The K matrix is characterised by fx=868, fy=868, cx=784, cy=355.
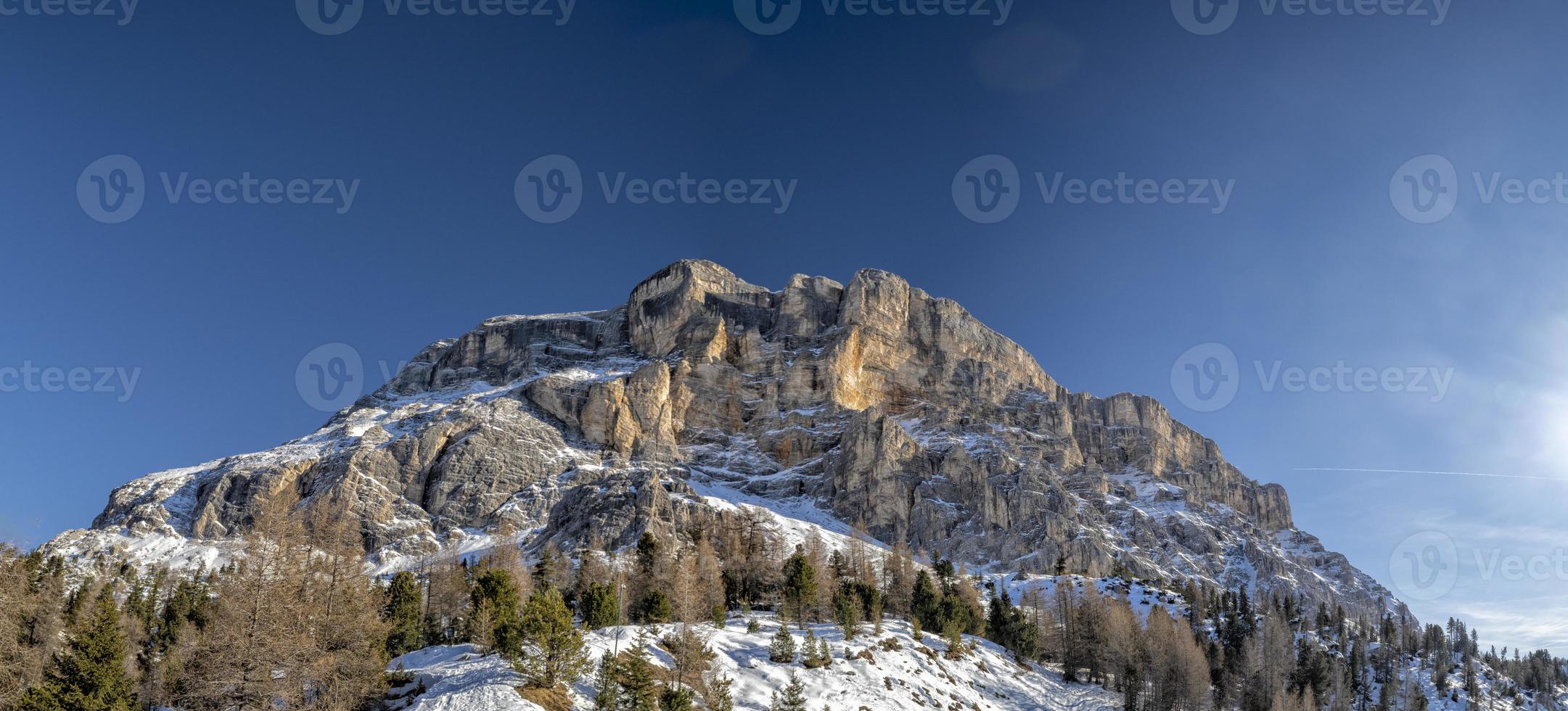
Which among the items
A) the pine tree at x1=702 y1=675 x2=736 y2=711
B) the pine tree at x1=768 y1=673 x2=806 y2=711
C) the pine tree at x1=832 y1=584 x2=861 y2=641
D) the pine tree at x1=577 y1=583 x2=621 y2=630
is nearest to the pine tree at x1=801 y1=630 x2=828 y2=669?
the pine tree at x1=832 y1=584 x2=861 y2=641

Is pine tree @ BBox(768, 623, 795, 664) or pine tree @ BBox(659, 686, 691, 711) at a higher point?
pine tree @ BBox(768, 623, 795, 664)

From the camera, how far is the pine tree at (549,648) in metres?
41.5

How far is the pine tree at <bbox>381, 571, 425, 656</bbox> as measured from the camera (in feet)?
181

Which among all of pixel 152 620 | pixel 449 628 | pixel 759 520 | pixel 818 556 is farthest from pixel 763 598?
pixel 759 520

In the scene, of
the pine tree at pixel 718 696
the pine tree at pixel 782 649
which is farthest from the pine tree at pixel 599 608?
the pine tree at pixel 718 696

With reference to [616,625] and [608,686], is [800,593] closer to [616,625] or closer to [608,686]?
[616,625]

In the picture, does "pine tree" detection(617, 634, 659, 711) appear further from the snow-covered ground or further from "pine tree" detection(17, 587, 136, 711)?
"pine tree" detection(17, 587, 136, 711)

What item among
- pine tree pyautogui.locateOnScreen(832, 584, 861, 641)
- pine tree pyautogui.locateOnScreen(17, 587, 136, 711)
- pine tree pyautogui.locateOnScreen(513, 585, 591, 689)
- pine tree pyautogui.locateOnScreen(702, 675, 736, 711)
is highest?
pine tree pyautogui.locateOnScreen(832, 584, 861, 641)

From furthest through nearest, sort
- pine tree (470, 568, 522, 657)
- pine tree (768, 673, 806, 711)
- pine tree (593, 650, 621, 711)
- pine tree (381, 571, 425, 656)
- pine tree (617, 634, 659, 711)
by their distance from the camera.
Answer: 1. pine tree (381, 571, 425, 656)
2. pine tree (768, 673, 806, 711)
3. pine tree (470, 568, 522, 657)
4. pine tree (617, 634, 659, 711)
5. pine tree (593, 650, 621, 711)

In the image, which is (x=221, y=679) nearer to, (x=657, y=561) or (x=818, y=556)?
(x=657, y=561)

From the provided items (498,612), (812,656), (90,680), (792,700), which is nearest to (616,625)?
(498,612)

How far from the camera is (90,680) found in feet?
123

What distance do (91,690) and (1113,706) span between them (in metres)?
75.2

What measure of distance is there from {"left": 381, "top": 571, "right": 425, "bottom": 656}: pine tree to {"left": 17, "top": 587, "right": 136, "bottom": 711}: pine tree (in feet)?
50.1
